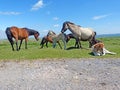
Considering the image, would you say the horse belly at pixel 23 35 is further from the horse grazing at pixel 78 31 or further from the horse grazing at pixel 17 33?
the horse grazing at pixel 78 31

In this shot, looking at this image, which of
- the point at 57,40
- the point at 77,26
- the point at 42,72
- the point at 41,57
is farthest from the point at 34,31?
the point at 42,72

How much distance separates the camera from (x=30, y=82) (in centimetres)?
881

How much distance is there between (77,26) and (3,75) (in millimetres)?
11813

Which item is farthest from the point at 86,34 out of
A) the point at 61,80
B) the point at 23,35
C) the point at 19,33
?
the point at 61,80

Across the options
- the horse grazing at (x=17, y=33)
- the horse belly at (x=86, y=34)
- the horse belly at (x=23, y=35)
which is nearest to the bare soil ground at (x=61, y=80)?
the horse grazing at (x=17, y=33)

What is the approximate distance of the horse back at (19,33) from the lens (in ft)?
67.9

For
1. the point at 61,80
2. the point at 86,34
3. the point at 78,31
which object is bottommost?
the point at 61,80

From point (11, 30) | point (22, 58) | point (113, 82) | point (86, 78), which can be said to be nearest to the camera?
point (113, 82)

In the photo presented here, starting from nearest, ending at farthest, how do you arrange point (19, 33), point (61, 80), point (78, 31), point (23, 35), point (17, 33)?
point (61, 80) < point (78, 31) < point (17, 33) < point (19, 33) < point (23, 35)

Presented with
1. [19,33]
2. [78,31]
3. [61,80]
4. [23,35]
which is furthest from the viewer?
[23,35]

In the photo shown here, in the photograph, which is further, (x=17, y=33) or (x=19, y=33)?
(x=19, y=33)

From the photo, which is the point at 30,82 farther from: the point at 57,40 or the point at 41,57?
the point at 57,40

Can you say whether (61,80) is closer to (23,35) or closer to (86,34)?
(86,34)

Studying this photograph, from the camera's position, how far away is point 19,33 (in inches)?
846
